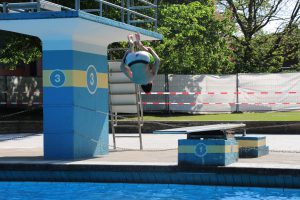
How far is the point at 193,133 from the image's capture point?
1275 cm

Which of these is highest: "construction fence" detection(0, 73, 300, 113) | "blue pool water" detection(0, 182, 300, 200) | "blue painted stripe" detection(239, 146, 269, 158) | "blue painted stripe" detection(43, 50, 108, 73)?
"blue painted stripe" detection(43, 50, 108, 73)

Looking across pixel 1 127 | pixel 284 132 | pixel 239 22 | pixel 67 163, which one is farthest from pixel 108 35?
pixel 239 22

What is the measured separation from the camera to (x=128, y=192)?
12195 millimetres

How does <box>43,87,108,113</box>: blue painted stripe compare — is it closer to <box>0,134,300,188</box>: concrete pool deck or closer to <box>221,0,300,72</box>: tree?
<box>0,134,300,188</box>: concrete pool deck

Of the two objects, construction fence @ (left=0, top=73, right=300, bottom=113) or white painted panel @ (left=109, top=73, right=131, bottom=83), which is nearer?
white painted panel @ (left=109, top=73, right=131, bottom=83)

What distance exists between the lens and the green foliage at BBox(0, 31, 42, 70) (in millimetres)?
29297

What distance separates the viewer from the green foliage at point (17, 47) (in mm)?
29297

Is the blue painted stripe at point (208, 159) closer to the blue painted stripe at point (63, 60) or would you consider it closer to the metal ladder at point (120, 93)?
the blue painted stripe at point (63, 60)

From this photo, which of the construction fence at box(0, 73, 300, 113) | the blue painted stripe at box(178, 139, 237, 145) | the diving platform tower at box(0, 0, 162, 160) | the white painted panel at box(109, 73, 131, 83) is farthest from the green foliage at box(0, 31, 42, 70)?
the blue painted stripe at box(178, 139, 237, 145)

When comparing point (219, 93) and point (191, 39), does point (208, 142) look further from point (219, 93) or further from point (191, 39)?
point (191, 39)

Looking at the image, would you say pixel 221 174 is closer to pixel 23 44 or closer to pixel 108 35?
pixel 108 35

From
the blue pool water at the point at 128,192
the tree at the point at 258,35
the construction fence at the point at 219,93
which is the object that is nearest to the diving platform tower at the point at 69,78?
the blue pool water at the point at 128,192

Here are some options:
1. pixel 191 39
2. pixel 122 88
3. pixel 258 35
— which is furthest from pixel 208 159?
pixel 258 35

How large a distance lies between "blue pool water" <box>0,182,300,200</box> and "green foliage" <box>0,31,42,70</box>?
55.6ft
